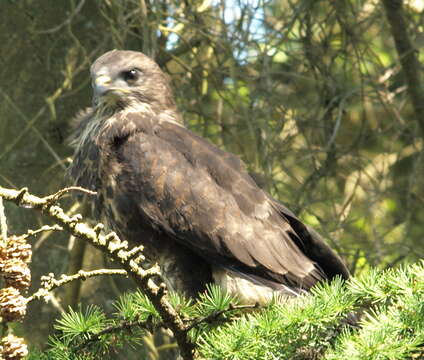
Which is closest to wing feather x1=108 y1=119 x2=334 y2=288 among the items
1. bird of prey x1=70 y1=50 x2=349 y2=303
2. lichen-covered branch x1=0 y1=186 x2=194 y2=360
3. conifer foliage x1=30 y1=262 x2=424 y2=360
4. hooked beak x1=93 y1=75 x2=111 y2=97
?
bird of prey x1=70 y1=50 x2=349 y2=303

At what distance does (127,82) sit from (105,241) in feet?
7.49

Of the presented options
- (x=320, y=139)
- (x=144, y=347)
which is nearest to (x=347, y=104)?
(x=320, y=139)

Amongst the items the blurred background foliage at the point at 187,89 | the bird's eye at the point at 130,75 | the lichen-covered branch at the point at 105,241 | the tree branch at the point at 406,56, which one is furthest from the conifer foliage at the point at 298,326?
the tree branch at the point at 406,56

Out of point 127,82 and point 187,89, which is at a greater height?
point 127,82

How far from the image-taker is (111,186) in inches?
146

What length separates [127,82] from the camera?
4227 mm

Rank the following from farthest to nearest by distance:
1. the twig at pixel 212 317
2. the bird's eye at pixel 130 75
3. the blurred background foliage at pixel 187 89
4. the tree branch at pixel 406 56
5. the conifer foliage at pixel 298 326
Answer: the tree branch at pixel 406 56 < the blurred background foliage at pixel 187 89 < the bird's eye at pixel 130 75 < the twig at pixel 212 317 < the conifer foliage at pixel 298 326

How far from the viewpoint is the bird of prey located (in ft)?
12.0

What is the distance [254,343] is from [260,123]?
2.32 m

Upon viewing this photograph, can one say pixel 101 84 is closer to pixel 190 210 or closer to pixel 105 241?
pixel 190 210

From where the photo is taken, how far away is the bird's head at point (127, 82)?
157 inches

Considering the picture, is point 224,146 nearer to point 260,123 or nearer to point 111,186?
point 260,123

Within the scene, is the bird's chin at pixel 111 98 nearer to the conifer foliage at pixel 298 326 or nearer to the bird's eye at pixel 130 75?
the bird's eye at pixel 130 75

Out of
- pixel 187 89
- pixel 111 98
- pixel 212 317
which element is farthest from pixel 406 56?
pixel 212 317
